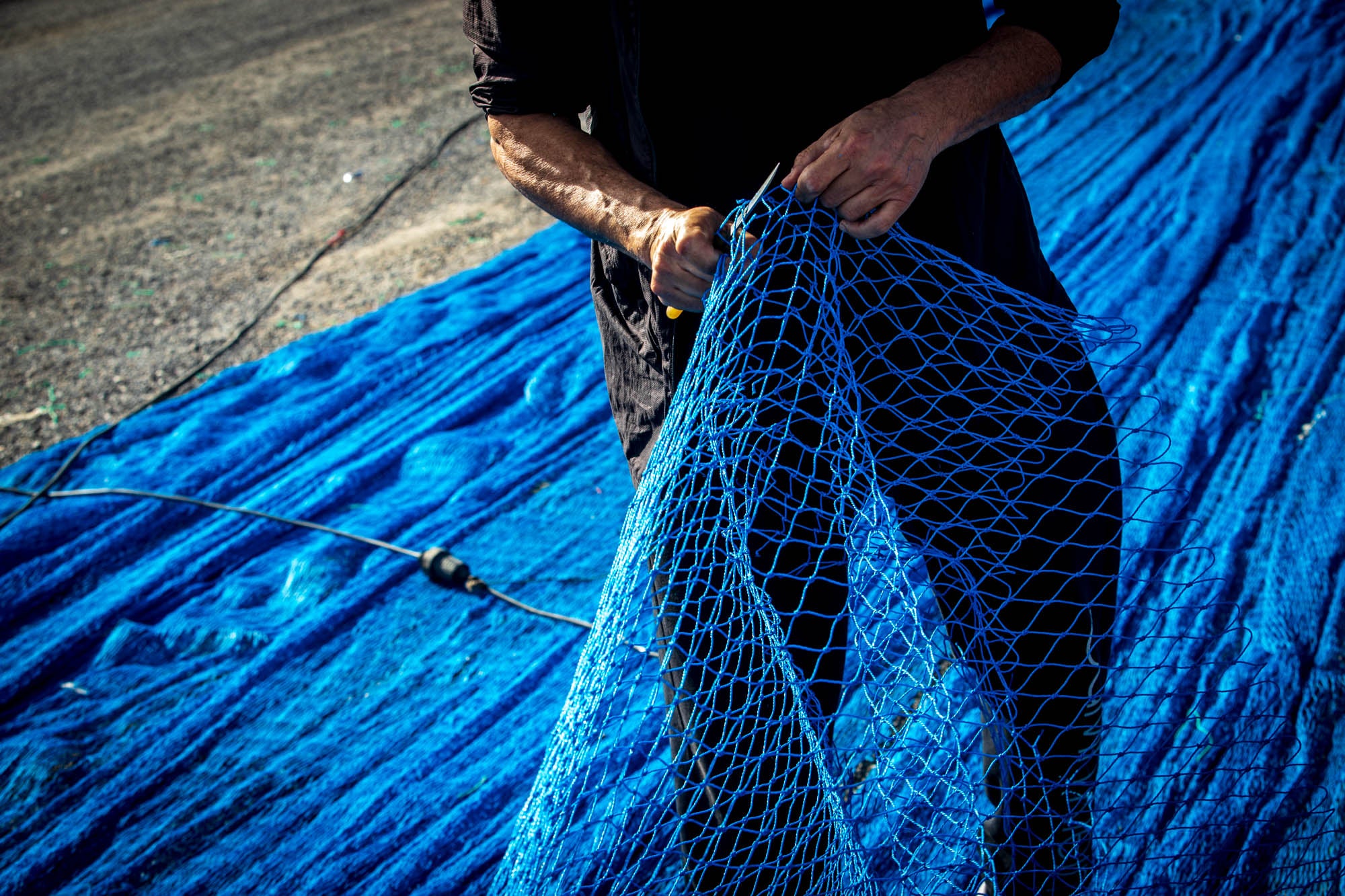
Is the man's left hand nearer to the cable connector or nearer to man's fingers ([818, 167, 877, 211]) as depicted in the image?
man's fingers ([818, 167, 877, 211])

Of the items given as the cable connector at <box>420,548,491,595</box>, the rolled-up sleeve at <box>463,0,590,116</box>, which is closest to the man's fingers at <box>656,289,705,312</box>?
the rolled-up sleeve at <box>463,0,590,116</box>

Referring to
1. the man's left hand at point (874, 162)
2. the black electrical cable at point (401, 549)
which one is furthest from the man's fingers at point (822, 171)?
the black electrical cable at point (401, 549)

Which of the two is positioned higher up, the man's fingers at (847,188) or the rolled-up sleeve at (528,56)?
the rolled-up sleeve at (528,56)

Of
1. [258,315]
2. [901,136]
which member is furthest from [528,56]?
[258,315]

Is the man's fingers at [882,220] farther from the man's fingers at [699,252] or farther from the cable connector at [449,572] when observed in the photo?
the cable connector at [449,572]

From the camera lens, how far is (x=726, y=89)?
896 millimetres

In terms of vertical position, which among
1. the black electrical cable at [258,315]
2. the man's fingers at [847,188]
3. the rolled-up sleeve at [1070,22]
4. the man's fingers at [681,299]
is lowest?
the black electrical cable at [258,315]

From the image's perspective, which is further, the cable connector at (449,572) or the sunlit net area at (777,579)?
the cable connector at (449,572)

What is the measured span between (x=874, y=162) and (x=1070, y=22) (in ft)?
1.02

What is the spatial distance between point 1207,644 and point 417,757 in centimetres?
136

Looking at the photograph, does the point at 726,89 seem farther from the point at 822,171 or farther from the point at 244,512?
the point at 244,512

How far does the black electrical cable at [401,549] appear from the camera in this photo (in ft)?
6.23

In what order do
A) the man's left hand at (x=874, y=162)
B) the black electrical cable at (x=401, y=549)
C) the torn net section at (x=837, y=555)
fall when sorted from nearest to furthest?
the man's left hand at (x=874, y=162), the torn net section at (x=837, y=555), the black electrical cable at (x=401, y=549)

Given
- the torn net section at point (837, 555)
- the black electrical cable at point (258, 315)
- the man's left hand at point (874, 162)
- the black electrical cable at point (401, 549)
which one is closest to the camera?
the man's left hand at point (874, 162)
